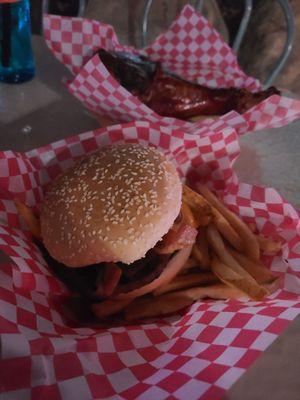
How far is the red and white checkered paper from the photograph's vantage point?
1.78 meters

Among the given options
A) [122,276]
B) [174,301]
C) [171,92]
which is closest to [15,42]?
[171,92]

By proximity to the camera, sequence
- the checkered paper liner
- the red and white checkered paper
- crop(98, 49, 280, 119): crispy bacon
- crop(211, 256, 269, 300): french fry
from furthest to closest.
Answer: crop(98, 49, 280, 119): crispy bacon, the red and white checkered paper, crop(211, 256, 269, 300): french fry, the checkered paper liner

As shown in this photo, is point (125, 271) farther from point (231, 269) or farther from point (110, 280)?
point (231, 269)

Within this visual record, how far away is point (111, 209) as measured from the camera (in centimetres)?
126

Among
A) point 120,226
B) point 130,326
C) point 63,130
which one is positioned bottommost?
point 130,326

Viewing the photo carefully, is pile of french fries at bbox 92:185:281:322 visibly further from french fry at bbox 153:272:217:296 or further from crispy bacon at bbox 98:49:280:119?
crispy bacon at bbox 98:49:280:119

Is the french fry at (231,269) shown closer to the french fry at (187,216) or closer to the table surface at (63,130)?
→ the french fry at (187,216)

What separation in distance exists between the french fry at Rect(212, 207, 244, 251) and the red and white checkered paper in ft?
1.53

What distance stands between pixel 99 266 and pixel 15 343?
341 mm

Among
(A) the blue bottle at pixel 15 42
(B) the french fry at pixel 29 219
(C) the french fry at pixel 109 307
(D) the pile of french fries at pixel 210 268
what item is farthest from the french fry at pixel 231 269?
(A) the blue bottle at pixel 15 42

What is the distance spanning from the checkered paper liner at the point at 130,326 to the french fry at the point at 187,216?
0.59 feet

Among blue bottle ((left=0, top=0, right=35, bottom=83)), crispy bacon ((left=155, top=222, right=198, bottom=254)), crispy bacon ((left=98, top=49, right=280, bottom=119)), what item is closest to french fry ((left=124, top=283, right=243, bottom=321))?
crispy bacon ((left=155, top=222, right=198, bottom=254))

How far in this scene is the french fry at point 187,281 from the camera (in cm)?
131

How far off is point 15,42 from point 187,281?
128cm
